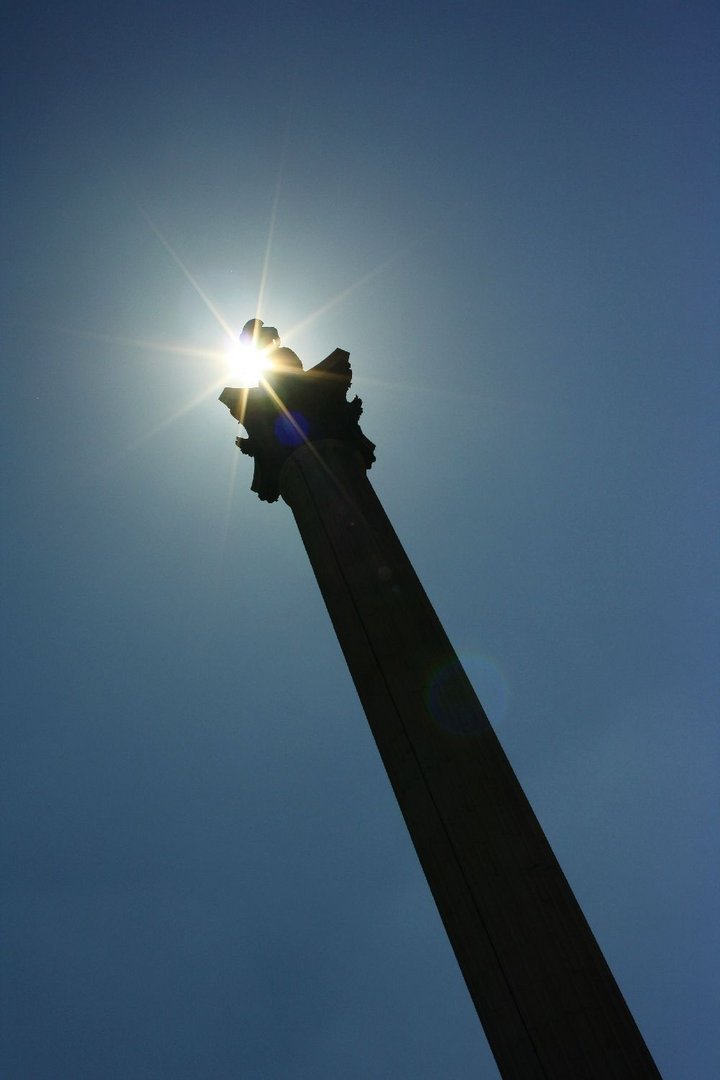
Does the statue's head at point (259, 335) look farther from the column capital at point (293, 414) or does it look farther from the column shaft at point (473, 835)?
the column shaft at point (473, 835)

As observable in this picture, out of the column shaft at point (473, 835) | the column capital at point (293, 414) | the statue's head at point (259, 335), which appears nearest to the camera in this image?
the column shaft at point (473, 835)

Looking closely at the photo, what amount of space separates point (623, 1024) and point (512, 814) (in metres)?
1.51

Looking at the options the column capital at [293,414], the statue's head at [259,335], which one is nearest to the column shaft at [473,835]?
the column capital at [293,414]

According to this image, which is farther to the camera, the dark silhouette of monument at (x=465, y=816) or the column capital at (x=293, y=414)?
the column capital at (x=293, y=414)

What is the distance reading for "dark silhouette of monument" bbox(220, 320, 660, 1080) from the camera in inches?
193

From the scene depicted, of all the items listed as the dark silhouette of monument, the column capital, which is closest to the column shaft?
the dark silhouette of monument

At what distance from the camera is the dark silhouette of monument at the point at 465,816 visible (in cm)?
489

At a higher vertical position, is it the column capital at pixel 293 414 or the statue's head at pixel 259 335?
the statue's head at pixel 259 335

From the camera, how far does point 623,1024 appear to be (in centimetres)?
489

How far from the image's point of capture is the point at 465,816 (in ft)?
19.4

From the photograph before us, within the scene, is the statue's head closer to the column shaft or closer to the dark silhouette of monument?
the dark silhouette of monument

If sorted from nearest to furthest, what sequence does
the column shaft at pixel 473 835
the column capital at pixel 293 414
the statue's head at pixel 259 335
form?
1. the column shaft at pixel 473 835
2. the column capital at pixel 293 414
3. the statue's head at pixel 259 335

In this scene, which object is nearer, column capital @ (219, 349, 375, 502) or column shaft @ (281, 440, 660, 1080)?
column shaft @ (281, 440, 660, 1080)

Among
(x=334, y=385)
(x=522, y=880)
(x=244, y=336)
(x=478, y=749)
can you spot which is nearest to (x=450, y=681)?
(x=478, y=749)
